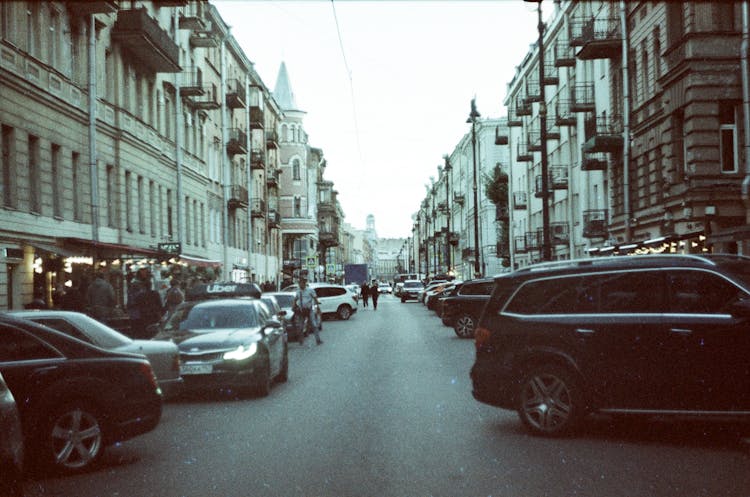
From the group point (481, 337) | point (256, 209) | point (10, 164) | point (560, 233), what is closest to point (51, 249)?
point (10, 164)

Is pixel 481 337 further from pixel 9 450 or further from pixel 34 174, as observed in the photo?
pixel 34 174

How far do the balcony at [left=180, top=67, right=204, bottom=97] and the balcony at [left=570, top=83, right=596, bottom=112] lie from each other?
15.8 meters

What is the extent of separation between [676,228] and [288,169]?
231ft

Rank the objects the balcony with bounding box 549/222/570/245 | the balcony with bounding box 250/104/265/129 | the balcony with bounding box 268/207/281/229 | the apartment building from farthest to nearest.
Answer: the balcony with bounding box 268/207/281/229
the balcony with bounding box 250/104/265/129
the balcony with bounding box 549/222/570/245
the apartment building

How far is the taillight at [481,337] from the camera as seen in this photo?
10.7 meters

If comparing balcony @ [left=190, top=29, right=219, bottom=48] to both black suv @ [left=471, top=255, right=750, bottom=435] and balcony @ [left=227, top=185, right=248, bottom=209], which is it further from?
black suv @ [left=471, top=255, right=750, bottom=435]

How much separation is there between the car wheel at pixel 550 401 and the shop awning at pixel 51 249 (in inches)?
697

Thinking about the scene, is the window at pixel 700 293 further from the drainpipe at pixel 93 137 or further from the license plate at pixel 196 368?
the drainpipe at pixel 93 137

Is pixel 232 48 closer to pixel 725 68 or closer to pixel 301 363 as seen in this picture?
pixel 725 68

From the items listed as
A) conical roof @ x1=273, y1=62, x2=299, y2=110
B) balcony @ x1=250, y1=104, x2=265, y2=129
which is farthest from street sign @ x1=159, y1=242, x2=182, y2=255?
conical roof @ x1=273, y1=62, x2=299, y2=110

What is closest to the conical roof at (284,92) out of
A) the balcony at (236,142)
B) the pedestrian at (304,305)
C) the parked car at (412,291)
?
the parked car at (412,291)

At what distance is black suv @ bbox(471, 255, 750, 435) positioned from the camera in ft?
30.4

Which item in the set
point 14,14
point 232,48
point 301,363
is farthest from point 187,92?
point 301,363

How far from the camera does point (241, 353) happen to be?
14.1 meters
